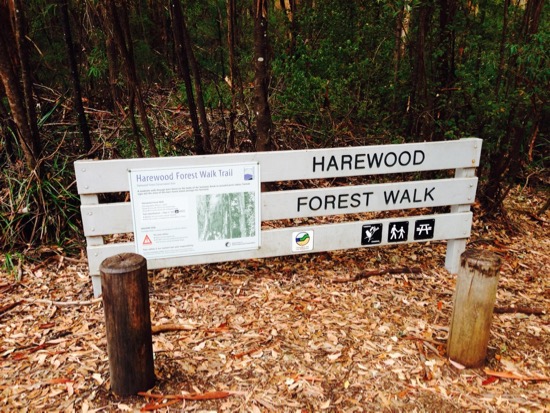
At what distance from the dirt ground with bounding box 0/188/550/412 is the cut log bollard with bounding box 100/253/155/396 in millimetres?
142

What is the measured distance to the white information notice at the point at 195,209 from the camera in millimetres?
3467

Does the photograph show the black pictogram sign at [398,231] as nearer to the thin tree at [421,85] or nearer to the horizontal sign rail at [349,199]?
the horizontal sign rail at [349,199]

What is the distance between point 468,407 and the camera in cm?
263

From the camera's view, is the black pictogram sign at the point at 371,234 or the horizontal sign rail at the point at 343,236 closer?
the horizontal sign rail at the point at 343,236

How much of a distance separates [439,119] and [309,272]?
289 cm

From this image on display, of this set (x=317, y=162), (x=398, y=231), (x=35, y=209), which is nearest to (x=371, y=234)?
(x=398, y=231)

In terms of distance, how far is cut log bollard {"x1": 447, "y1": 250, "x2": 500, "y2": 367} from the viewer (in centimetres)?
280

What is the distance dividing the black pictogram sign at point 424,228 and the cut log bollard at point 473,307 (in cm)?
120

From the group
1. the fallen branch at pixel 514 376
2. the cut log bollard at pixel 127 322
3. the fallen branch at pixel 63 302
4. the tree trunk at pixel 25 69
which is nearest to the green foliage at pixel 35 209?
the tree trunk at pixel 25 69

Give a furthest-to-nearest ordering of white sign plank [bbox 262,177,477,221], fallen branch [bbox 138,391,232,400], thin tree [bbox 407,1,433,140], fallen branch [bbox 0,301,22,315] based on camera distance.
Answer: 1. thin tree [bbox 407,1,433,140]
2. white sign plank [bbox 262,177,477,221]
3. fallen branch [bbox 0,301,22,315]
4. fallen branch [bbox 138,391,232,400]

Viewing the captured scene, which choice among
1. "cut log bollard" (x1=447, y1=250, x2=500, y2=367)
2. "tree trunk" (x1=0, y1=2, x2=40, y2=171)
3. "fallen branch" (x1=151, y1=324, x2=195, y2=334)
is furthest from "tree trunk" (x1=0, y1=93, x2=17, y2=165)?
"cut log bollard" (x1=447, y1=250, x2=500, y2=367)

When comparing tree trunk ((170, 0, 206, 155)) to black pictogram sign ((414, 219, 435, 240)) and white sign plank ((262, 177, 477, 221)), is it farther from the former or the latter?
black pictogram sign ((414, 219, 435, 240))

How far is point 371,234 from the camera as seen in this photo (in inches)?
160

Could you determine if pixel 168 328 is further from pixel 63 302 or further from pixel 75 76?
pixel 75 76
